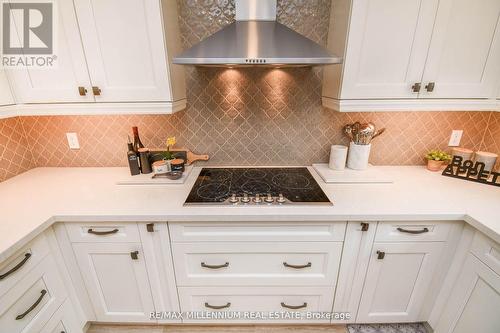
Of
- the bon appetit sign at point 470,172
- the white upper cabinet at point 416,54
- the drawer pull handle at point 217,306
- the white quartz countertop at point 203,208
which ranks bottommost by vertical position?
the drawer pull handle at point 217,306

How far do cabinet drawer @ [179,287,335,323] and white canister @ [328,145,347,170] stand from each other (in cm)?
79

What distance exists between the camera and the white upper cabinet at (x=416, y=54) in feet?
3.72

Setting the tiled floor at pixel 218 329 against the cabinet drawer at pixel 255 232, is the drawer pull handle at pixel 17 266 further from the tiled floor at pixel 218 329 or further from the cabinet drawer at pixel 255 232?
the tiled floor at pixel 218 329

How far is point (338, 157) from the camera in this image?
1581 millimetres

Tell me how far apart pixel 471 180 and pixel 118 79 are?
2256 mm

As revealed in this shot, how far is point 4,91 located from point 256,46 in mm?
1397

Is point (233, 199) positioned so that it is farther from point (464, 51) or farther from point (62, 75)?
point (464, 51)

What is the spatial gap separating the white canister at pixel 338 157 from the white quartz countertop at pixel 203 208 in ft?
0.76

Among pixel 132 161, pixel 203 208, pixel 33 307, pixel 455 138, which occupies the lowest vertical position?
pixel 33 307

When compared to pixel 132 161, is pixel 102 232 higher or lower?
lower

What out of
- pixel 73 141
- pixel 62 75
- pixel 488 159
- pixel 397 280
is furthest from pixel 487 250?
pixel 73 141

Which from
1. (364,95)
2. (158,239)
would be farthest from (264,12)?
(158,239)

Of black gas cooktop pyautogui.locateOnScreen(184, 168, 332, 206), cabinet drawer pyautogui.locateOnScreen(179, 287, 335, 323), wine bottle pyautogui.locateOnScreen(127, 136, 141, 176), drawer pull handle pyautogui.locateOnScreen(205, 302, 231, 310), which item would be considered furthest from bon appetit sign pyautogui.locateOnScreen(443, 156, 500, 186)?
wine bottle pyautogui.locateOnScreen(127, 136, 141, 176)

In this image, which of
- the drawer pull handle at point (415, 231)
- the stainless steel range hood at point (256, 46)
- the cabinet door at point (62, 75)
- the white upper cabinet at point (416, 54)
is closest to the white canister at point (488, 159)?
the white upper cabinet at point (416, 54)
